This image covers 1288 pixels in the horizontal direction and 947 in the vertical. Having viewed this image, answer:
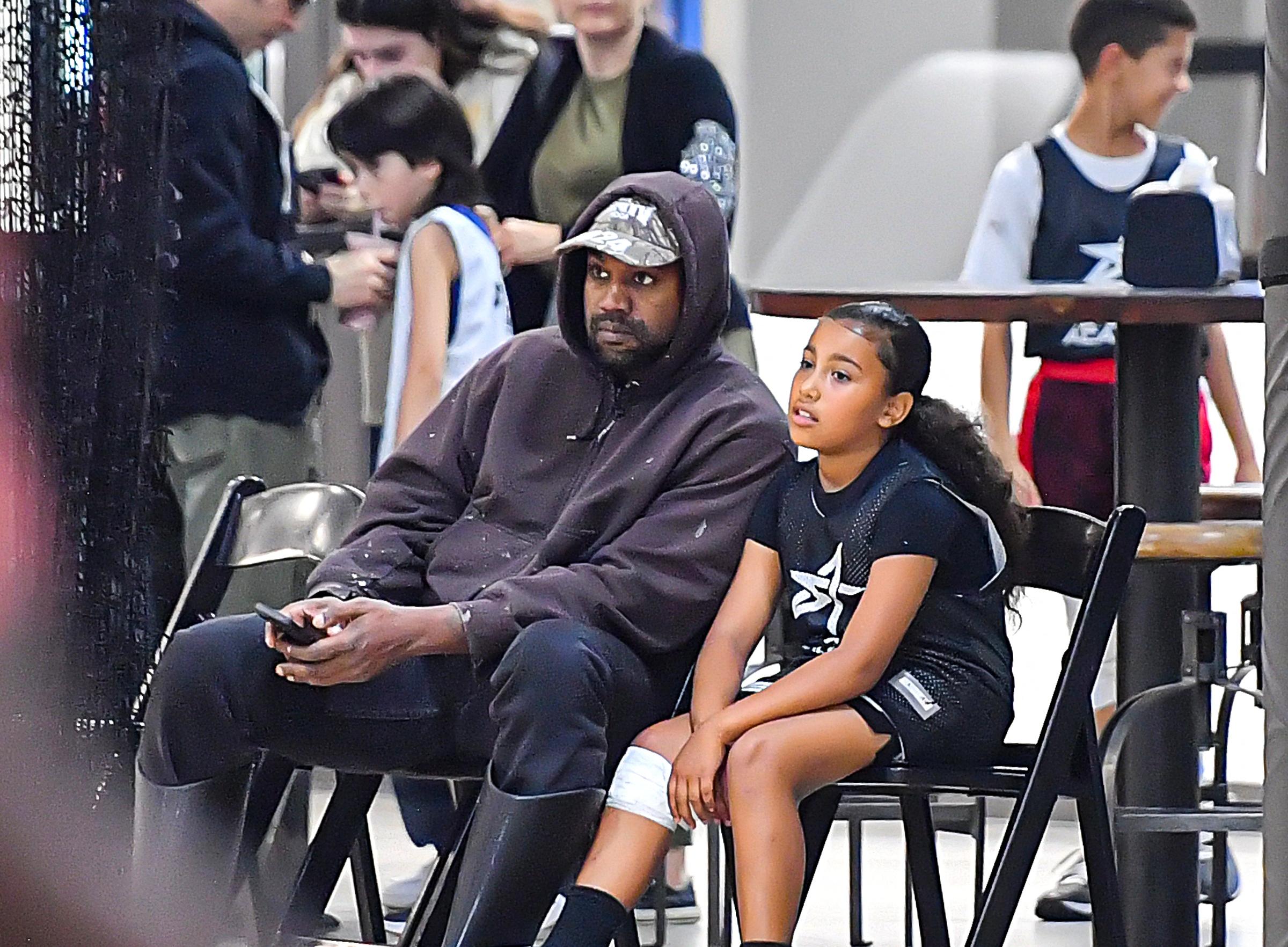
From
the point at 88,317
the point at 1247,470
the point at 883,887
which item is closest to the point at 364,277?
the point at 88,317

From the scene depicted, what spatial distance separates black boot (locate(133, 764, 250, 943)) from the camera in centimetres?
259

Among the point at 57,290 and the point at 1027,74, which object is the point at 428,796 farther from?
the point at 1027,74

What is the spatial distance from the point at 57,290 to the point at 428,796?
4.35 feet

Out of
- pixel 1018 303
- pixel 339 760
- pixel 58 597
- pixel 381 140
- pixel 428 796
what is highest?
pixel 381 140

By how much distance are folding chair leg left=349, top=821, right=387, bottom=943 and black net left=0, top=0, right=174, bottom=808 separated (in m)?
0.36

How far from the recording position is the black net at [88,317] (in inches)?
102

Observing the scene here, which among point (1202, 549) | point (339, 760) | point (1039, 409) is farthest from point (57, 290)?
point (1039, 409)

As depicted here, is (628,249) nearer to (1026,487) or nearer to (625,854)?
(625,854)

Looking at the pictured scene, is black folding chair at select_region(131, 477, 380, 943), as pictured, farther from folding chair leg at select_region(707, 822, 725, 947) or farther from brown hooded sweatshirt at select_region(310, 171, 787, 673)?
folding chair leg at select_region(707, 822, 725, 947)

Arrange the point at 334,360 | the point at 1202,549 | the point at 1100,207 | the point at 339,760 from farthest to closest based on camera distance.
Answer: the point at 334,360 → the point at 1100,207 → the point at 1202,549 → the point at 339,760

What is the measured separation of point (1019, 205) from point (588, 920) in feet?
6.62

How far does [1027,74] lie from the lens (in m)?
5.10

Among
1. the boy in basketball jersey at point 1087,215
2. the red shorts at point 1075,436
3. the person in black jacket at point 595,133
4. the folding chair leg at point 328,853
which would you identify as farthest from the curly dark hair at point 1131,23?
the folding chair leg at point 328,853

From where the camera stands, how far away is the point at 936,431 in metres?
2.71
